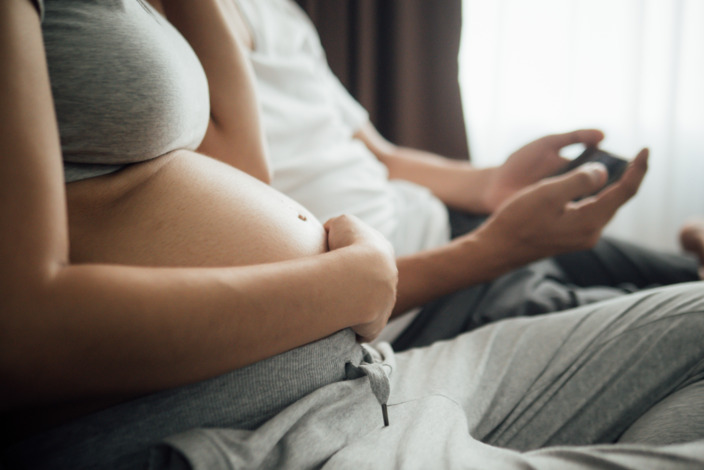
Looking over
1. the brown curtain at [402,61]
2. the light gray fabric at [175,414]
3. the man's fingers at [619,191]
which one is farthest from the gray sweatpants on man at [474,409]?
the brown curtain at [402,61]

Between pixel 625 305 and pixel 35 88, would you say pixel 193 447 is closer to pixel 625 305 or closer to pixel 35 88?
pixel 35 88

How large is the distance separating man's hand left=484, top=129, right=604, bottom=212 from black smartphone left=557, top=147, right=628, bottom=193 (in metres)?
0.03

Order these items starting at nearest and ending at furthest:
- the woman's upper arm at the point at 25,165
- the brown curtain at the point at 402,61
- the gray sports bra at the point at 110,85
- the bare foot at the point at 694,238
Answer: the woman's upper arm at the point at 25,165, the gray sports bra at the point at 110,85, the bare foot at the point at 694,238, the brown curtain at the point at 402,61

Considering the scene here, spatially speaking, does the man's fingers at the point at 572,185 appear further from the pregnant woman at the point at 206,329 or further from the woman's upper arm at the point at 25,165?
→ the woman's upper arm at the point at 25,165

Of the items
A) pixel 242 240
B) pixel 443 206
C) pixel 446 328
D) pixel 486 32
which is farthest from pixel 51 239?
pixel 486 32

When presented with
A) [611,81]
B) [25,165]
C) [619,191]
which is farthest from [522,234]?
[611,81]

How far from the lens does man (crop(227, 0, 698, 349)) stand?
810 millimetres

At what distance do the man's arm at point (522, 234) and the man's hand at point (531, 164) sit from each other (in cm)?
14

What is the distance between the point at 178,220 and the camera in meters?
0.49

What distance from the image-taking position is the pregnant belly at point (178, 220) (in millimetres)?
467

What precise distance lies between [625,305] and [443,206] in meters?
0.56

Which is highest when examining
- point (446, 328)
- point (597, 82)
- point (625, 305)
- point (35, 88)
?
point (35, 88)

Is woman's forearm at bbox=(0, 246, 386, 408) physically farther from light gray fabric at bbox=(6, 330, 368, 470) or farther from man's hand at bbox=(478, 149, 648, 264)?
man's hand at bbox=(478, 149, 648, 264)

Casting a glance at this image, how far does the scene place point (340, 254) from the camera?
1.56 feet
